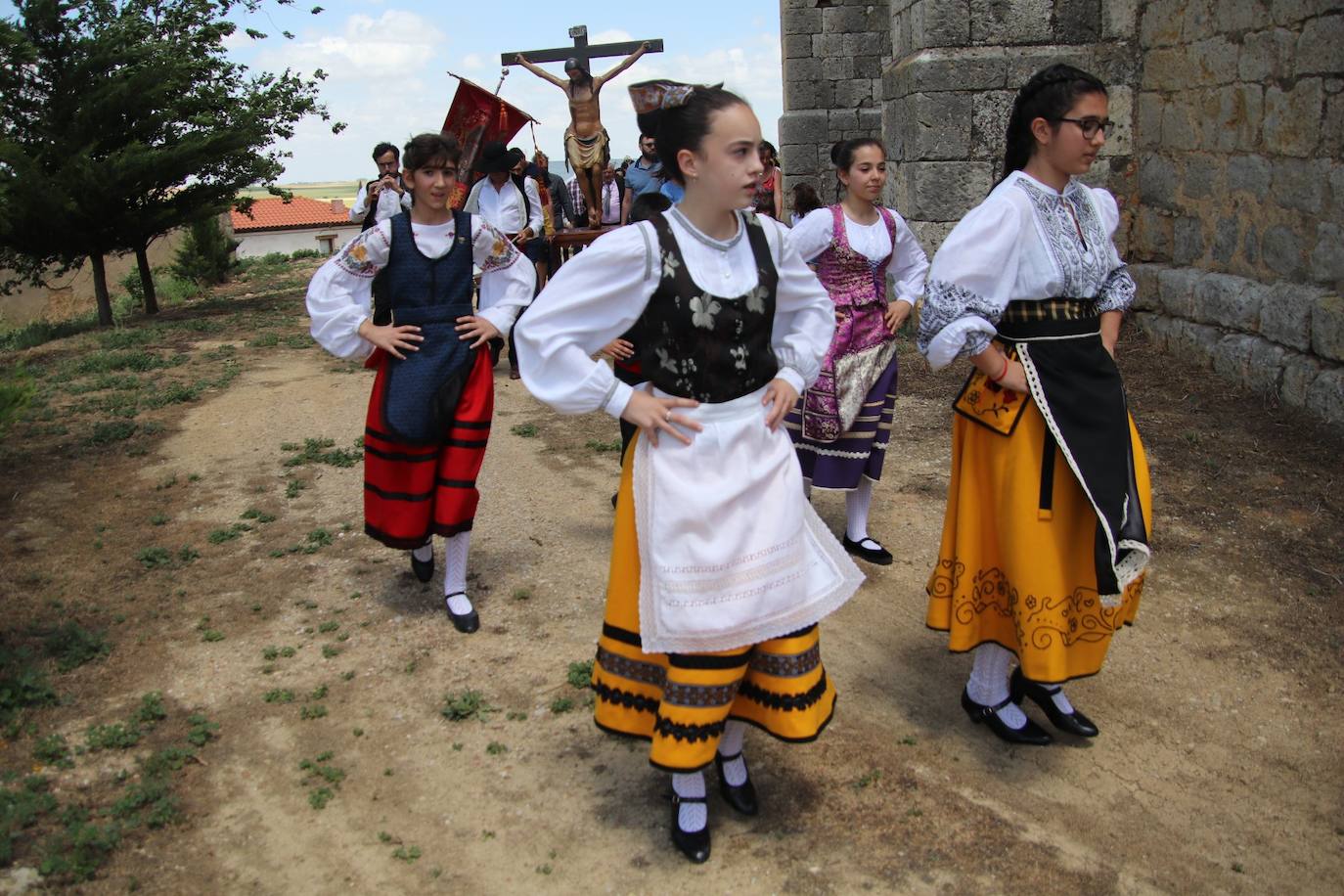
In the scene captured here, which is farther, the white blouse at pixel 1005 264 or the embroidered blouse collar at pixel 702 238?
the white blouse at pixel 1005 264

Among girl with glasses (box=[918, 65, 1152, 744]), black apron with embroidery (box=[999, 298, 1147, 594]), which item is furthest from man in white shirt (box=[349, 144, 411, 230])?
black apron with embroidery (box=[999, 298, 1147, 594])

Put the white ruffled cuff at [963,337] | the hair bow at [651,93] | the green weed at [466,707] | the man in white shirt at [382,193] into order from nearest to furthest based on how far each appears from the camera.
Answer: the white ruffled cuff at [963,337]
the green weed at [466,707]
the hair bow at [651,93]
the man in white shirt at [382,193]

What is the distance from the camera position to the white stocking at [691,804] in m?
3.06

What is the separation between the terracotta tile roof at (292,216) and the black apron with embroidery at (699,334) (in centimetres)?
4578

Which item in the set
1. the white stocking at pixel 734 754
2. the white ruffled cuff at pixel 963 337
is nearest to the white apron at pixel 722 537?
the white stocking at pixel 734 754

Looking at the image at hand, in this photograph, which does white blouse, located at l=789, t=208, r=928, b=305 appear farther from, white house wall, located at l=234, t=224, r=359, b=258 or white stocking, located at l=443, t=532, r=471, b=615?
white house wall, located at l=234, t=224, r=359, b=258

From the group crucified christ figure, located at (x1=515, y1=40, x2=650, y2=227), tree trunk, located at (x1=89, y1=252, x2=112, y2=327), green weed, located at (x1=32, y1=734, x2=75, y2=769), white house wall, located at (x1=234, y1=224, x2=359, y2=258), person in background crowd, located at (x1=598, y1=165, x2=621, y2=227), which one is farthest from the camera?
white house wall, located at (x1=234, y1=224, x2=359, y2=258)

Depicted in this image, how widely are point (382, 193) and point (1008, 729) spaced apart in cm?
708

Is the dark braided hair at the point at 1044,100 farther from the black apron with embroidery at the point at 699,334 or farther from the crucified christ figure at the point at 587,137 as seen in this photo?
the crucified christ figure at the point at 587,137

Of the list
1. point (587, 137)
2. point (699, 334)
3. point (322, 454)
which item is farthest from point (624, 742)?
point (587, 137)

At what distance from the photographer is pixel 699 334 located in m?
2.85

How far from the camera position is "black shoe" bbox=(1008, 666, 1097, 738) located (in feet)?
12.0

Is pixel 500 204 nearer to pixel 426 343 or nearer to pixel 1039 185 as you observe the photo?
pixel 426 343

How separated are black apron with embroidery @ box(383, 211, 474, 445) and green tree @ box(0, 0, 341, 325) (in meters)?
10.6
